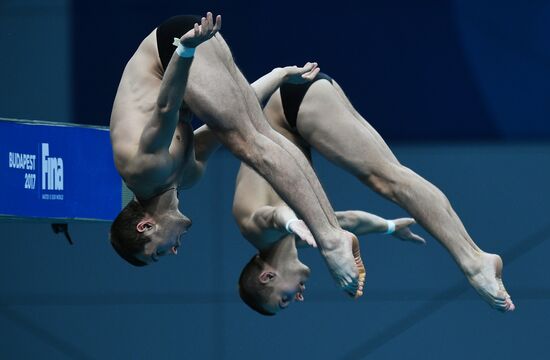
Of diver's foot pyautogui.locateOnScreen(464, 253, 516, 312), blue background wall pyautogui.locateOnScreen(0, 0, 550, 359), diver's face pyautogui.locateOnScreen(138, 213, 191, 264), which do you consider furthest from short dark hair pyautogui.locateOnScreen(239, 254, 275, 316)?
blue background wall pyautogui.locateOnScreen(0, 0, 550, 359)

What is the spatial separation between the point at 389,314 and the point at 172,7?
2.53 metres

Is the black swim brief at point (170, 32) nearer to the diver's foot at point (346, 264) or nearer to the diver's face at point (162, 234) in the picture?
the diver's face at point (162, 234)

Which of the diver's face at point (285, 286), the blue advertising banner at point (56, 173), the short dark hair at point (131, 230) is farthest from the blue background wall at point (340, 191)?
the short dark hair at point (131, 230)

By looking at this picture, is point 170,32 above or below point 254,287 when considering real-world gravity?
above

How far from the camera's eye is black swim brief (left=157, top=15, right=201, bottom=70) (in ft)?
19.1

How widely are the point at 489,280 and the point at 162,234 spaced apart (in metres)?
1.50

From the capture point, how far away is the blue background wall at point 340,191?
8.89 metres

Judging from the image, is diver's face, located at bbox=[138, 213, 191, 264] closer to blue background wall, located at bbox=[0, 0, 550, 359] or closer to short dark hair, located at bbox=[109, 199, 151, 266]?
short dark hair, located at bbox=[109, 199, 151, 266]

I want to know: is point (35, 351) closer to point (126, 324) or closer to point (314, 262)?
point (126, 324)

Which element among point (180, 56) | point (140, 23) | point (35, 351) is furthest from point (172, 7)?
point (180, 56)

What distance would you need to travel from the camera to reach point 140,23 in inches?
356

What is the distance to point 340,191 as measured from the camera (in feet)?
29.4

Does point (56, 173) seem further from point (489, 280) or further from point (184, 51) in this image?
point (489, 280)

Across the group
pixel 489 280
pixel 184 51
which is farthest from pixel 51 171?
pixel 489 280
